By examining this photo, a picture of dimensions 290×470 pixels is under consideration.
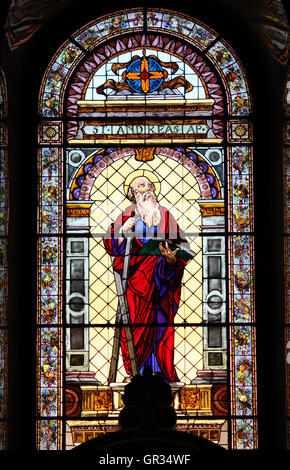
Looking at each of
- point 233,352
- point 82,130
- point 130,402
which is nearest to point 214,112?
point 82,130

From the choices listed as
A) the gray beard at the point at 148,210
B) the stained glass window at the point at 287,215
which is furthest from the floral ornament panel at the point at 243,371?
the gray beard at the point at 148,210

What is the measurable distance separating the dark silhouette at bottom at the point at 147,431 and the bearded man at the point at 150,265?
2.57 m

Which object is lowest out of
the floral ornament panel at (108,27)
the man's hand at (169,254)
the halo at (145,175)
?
the man's hand at (169,254)

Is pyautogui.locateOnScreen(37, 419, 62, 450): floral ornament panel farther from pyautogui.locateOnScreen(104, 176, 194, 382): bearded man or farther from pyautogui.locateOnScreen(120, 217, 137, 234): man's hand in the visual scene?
pyautogui.locateOnScreen(120, 217, 137, 234): man's hand

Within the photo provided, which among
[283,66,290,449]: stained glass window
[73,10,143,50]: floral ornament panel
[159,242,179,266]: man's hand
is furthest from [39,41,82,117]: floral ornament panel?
[283,66,290,449]: stained glass window

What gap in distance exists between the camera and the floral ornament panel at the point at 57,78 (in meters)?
10.3

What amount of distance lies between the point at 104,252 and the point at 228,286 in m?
1.10

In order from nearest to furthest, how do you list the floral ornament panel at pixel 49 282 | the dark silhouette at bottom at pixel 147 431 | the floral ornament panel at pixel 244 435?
the dark silhouette at bottom at pixel 147 431
the floral ornament panel at pixel 244 435
the floral ornament panel at pixel 49 282

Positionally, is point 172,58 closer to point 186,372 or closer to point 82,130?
point 82,130

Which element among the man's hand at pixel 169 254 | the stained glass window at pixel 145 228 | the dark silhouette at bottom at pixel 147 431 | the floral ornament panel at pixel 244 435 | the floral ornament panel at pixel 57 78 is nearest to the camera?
the dark silhouette at bottom at pixel 147 431

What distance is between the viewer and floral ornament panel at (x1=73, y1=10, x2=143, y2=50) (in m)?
10.5

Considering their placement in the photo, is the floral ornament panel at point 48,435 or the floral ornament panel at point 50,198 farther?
the floral ornament panel at point 50,198

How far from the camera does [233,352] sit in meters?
9.79

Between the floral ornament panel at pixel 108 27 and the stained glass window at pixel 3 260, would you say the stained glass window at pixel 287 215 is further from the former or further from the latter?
the stained glass window at pixel 3 260
